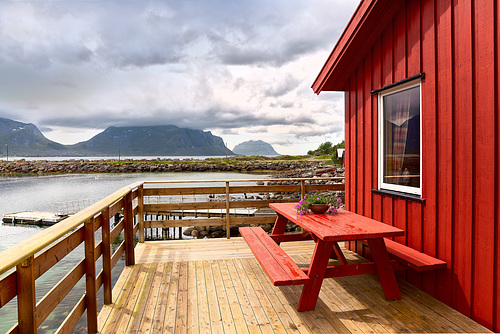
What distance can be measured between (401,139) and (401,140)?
1 cm

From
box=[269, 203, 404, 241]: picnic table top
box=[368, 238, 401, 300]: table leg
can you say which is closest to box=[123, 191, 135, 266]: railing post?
box=[269, 203, 404, 241]: picnic table top

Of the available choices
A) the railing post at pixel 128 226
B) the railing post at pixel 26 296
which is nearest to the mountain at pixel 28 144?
the railing post at pixel 128 226

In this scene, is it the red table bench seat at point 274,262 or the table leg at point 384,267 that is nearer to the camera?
the red table bench seat at point 274,262

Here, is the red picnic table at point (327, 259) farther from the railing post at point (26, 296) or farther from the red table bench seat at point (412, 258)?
the railing post at point (26, 296)

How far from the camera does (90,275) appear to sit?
2.18m

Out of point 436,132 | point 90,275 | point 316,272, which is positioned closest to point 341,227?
point 316,272

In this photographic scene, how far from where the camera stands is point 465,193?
233 centimetres

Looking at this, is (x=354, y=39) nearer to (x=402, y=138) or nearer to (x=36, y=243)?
(x=402, y=138)

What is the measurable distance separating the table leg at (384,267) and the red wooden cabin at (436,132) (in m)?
0.42

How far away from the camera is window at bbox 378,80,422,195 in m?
2.95

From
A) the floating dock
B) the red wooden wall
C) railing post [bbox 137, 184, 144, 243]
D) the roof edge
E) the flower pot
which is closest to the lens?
the red wooden wall

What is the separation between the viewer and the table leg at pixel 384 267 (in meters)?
2.55

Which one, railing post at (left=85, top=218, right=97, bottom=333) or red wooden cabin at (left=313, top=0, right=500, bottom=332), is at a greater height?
red wooden cabin at (left=313, top=0, right=500, bottom=332)

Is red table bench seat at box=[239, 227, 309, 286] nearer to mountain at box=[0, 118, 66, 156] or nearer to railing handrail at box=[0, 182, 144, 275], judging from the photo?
railing handrail at box=[0, 182, 144, 275]
